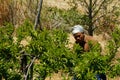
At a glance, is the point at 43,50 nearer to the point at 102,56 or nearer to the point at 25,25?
the point at 25,25

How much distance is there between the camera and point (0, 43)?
5.95 meters

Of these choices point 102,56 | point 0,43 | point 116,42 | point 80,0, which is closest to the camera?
point 102,56

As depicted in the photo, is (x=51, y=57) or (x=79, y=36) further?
(x=79, y=36)

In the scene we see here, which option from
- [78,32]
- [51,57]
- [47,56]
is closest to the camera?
[51,57]

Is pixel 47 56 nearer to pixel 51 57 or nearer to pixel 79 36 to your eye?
pixel 51 57

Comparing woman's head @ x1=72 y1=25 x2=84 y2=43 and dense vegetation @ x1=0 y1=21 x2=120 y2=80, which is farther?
woman's head @ x1=72 y1=25 x2=84 y2=43

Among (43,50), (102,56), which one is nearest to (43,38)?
(43,50)

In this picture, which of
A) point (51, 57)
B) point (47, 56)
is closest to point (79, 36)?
point (47, 56)

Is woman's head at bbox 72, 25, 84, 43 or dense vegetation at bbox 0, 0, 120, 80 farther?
woman's head at bbox 72, 25, 84, 43

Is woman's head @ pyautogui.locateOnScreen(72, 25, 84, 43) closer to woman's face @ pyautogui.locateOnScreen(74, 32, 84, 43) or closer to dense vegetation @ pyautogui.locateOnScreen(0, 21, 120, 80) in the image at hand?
woman's face @ pyautogui.locateOnScreen(74, 32, 84, 43)

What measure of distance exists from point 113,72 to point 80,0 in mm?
8445

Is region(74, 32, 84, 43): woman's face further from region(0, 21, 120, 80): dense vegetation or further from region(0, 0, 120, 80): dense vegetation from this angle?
region(0, 21, 120, 80): dense vegetation

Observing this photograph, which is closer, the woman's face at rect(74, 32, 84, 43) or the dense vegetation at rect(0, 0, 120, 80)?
the dense vegetation at rect(0, 0, 120, 80)

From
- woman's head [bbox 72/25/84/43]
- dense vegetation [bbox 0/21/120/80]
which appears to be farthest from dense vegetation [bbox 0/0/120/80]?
woman's head [bbox 72/25/84/43]
